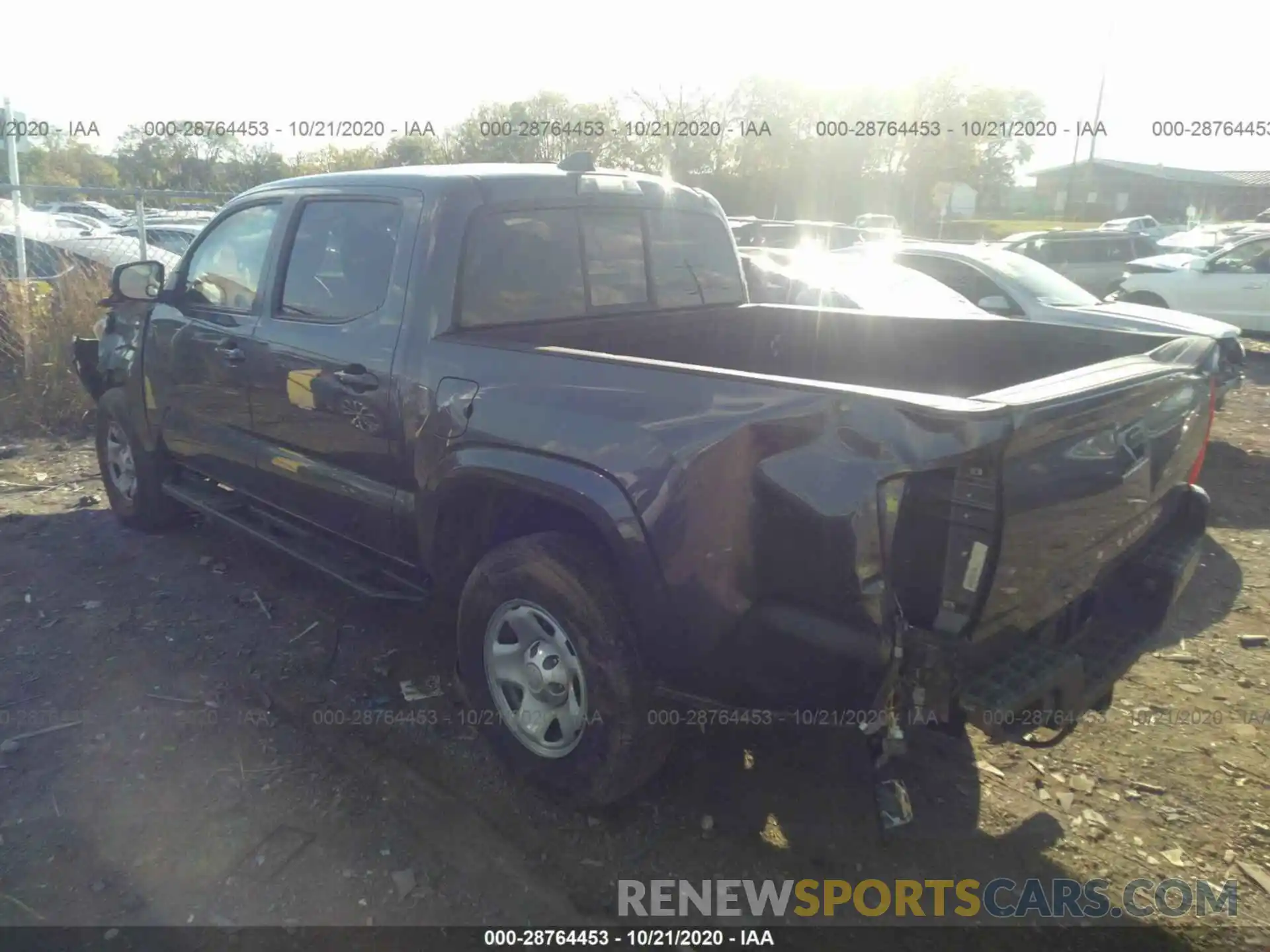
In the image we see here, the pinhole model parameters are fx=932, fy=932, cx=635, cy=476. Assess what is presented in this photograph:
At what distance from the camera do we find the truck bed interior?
3551 millimetres

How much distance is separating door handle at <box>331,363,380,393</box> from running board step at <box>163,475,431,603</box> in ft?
2.54

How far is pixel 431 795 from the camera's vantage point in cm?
323

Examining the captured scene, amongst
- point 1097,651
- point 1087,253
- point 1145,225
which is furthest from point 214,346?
point 1145,225

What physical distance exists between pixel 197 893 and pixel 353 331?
202 centimetres

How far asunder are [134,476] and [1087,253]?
15.8m

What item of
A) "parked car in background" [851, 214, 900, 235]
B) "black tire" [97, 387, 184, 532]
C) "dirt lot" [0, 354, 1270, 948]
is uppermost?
"parked car in background" [851, 214, 900, 235]

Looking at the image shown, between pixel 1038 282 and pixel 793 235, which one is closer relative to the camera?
pixel 1038 282

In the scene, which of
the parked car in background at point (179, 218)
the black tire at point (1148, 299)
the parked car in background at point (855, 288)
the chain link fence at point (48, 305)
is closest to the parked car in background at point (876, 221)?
the black tire at point (1148, 299)

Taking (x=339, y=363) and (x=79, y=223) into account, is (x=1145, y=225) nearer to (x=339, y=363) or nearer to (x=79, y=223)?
(x=79, y=223)

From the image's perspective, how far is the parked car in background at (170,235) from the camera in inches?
514

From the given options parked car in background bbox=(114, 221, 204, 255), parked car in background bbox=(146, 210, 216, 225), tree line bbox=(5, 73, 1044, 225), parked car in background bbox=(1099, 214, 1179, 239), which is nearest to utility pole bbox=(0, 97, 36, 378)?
parked car in background bbox=(114, 221, 204, 255)

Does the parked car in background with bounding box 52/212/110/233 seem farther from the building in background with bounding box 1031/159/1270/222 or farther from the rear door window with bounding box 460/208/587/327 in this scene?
the building in background with bounding box 1031/159/1270/222

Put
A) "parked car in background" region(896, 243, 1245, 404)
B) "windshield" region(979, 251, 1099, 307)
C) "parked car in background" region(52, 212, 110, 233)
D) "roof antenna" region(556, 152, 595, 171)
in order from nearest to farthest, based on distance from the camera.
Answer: "roof antenna" region(556, 152, 595, 171)
"parked car in background" region(896, 243, 1245, 404)
"windshield" region(979, 251, 1099, 307)
"parked car in background" region(52, 212, 110, 233)

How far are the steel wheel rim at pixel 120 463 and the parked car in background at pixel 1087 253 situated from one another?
14590 mm
